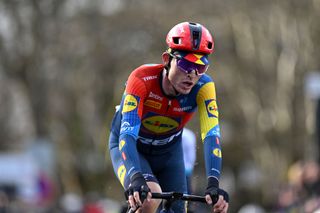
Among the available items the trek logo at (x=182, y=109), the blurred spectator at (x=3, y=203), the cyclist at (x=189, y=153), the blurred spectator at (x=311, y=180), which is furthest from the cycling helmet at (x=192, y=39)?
the blurred spectator at (x=3, y=203)

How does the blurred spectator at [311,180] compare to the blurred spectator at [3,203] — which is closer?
the blurred spectator at [311,180]

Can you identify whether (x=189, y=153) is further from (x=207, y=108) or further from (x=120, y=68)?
(x=120, y=68)

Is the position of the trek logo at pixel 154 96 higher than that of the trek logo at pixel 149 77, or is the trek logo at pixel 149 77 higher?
the trek logo at pixel 149 77

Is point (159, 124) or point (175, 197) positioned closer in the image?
point (175, 197)

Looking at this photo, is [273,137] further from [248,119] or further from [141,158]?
[141,158]

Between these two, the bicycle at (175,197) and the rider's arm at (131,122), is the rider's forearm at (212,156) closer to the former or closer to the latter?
the bicycle at (175,197)

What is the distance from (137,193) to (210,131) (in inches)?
52.2

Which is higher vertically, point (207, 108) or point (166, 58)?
point (166, 58)

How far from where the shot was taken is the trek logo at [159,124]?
9.27 meters

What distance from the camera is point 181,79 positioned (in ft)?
28.4

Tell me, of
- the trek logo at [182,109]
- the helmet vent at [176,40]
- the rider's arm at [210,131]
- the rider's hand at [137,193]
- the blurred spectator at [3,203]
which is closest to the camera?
the rider's hand at [137,193]

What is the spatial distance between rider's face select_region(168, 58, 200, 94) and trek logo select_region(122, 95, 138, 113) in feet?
1.37

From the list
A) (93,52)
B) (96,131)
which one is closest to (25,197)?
(93,52)

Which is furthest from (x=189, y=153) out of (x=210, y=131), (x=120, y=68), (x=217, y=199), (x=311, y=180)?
(x=120, y=68)
